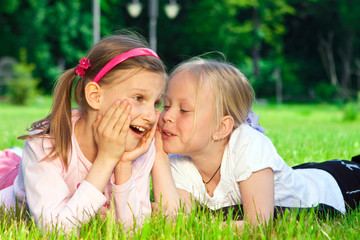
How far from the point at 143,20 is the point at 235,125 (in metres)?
37.8

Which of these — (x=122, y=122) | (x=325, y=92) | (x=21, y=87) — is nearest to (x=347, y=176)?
(x=122, y=122)

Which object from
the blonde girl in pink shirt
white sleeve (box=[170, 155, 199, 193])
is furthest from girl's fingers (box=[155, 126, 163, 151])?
white sleeve (box=[170, 155, 199, 193])

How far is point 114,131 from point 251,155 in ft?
2.83

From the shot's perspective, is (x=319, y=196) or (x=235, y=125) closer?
(x=235, y=125)

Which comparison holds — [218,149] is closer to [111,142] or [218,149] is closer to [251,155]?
[251,155]

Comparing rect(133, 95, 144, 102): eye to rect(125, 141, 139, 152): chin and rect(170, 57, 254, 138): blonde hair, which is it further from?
rect(170, 57, 254, 138): blonde hair

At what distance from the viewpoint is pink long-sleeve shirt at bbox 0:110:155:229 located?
240cm

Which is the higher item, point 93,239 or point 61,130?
point 61,130

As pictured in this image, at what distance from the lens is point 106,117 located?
2.53 meters

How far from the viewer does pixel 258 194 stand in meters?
2.73

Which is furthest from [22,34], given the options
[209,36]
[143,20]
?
[209,36]

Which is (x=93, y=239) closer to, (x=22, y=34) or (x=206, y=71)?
(x=206, y=71)

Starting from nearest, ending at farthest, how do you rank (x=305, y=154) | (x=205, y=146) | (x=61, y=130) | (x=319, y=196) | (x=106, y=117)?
(x=106, y=117)
(x=61, y=130)
(x=205, y=146)
(x=319, y=196)
(x=305, y=154)

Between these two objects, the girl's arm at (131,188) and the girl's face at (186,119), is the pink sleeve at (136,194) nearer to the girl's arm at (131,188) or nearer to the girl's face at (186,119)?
the girl's arm at (131,188)
